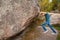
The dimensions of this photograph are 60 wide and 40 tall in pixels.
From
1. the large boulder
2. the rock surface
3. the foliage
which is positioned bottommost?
the foliage

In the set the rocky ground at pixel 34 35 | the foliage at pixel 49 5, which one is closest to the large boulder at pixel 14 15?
the rocky ground at pixel 34 35

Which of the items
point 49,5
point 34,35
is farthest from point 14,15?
point 49,5

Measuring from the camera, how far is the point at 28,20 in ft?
11.9

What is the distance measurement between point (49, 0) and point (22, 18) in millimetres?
3682

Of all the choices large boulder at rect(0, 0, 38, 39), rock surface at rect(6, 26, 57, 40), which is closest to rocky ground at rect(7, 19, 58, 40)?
rock surface at rect(6, 26, 57, 40)

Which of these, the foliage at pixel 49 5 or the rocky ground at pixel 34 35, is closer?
the rocky ground at pixel 34 35

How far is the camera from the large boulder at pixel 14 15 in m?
3.44

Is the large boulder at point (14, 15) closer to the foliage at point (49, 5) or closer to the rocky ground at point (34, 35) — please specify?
the rocky ground at point (34, 35)

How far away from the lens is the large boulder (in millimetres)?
3441

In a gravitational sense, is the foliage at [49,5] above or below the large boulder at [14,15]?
below

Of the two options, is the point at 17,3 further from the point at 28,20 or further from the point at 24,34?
the point at 24,34

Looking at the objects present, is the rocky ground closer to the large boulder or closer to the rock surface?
the rock surface

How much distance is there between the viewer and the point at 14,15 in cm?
350

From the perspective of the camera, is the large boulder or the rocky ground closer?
the large boulder
